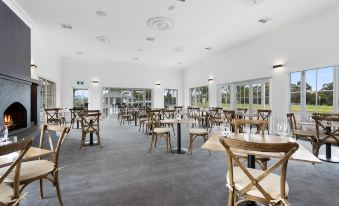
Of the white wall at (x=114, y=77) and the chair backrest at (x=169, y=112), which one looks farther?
the white wall at (x=114, y=77)

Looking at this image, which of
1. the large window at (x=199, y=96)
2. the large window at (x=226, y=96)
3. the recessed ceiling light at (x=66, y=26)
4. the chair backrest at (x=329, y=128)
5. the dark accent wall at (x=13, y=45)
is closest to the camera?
the chair backrest at (x=329, y=128)

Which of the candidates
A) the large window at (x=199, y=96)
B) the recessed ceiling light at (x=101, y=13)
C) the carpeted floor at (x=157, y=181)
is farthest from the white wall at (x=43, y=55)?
the large window at (x=199, y=96)

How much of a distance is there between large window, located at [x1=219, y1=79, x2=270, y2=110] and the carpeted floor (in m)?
3.34

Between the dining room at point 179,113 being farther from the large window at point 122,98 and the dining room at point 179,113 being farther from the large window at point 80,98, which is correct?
the large window at point 122,98

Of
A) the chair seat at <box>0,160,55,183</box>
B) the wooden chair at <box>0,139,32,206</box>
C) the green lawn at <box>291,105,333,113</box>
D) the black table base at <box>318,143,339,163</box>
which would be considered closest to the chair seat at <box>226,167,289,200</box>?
the wooden chair at <box>0,139,32,206</box>

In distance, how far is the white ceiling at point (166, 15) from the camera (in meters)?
4.66

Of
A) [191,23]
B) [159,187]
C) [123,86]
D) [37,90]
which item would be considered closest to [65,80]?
[123,86]

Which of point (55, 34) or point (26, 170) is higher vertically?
point (55, 34)

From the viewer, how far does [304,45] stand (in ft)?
18.6

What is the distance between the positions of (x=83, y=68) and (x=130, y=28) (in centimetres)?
625

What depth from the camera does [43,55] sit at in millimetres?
7516

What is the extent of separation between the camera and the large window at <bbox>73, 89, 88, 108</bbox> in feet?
37.1

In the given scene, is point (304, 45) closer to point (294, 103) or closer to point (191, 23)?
point (294, 103)

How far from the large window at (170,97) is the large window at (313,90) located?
27.4ft
